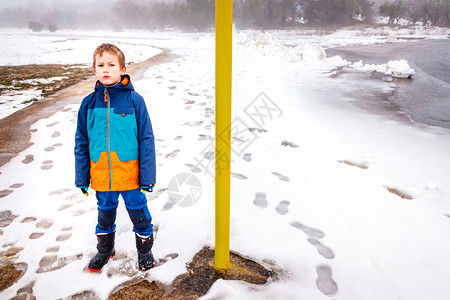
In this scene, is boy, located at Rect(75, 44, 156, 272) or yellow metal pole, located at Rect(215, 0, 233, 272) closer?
yellow metal pole, located at Rect(215, 0, 233, 272)

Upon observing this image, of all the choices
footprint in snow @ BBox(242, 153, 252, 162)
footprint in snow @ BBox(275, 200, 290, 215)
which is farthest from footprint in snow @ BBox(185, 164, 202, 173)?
footprint in snow @ BBox(275, 200, 290, 215)

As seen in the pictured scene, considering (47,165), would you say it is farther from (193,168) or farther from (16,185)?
(193,168)

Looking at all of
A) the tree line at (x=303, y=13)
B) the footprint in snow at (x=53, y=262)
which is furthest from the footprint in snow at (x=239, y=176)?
the tree line at (x=303, y=13)

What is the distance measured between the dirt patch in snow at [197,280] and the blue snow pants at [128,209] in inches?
12.5

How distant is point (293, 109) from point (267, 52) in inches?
345

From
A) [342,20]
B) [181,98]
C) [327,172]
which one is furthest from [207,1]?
[327,172]

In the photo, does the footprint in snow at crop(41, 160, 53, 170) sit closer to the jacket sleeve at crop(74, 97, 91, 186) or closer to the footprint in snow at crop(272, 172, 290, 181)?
the jacket sleeve at crop(74, 97, 91, 186)

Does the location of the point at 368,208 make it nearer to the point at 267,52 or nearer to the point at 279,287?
the point at 279,287

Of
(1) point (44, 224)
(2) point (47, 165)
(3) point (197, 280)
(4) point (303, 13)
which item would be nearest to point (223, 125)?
(3) point (197, 280)

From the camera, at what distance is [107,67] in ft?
5.02

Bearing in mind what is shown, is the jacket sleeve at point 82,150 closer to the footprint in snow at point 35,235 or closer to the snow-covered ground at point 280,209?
the snow-covered ground at point 280,209

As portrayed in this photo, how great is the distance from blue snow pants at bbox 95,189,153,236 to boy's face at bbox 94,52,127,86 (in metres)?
0.65

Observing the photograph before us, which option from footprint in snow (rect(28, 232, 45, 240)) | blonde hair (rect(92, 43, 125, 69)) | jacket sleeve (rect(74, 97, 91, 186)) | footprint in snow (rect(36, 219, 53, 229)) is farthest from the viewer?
footprint in snow (rect(36, 219, 53, 229))

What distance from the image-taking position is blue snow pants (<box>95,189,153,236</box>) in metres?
1.72
